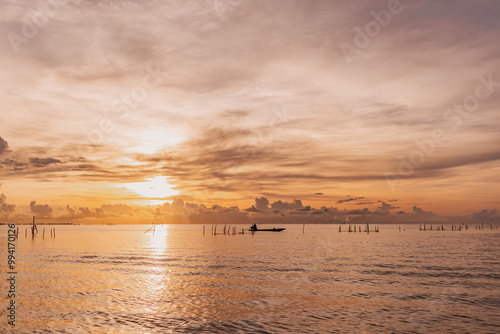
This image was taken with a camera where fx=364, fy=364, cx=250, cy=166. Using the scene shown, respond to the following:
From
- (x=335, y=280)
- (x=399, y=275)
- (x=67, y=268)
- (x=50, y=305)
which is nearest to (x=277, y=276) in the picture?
(x=335, y=280)

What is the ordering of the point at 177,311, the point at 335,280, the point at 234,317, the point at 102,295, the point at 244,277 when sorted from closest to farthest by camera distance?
the point at 234,317 → the point at 177,311 → the point at 102,295 → the point at 335,280 → the point at 244,277

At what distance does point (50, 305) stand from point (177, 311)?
10554 mm

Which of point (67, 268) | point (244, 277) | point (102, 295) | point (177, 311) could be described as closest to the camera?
point (177, 311)

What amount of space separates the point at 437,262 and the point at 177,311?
154ft

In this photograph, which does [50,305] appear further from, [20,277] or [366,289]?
[366,289]

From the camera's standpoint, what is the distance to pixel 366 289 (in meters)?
36.1

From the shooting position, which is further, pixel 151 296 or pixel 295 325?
pixel 151 296

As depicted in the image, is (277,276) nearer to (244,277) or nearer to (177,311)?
(244,277)

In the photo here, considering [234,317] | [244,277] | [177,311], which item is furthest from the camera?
[244,277]

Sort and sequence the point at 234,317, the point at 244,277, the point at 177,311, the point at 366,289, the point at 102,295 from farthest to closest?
the point at 244,277, the point at 366,289, the point at 102,295, the point at 177,311, the point at 234,317

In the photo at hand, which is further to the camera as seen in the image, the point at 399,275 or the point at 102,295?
the point at 399,275

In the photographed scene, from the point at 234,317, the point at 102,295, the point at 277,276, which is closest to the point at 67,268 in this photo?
the point at 102,295

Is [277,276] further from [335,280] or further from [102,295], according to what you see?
[102,295]

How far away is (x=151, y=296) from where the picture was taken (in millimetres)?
33188
